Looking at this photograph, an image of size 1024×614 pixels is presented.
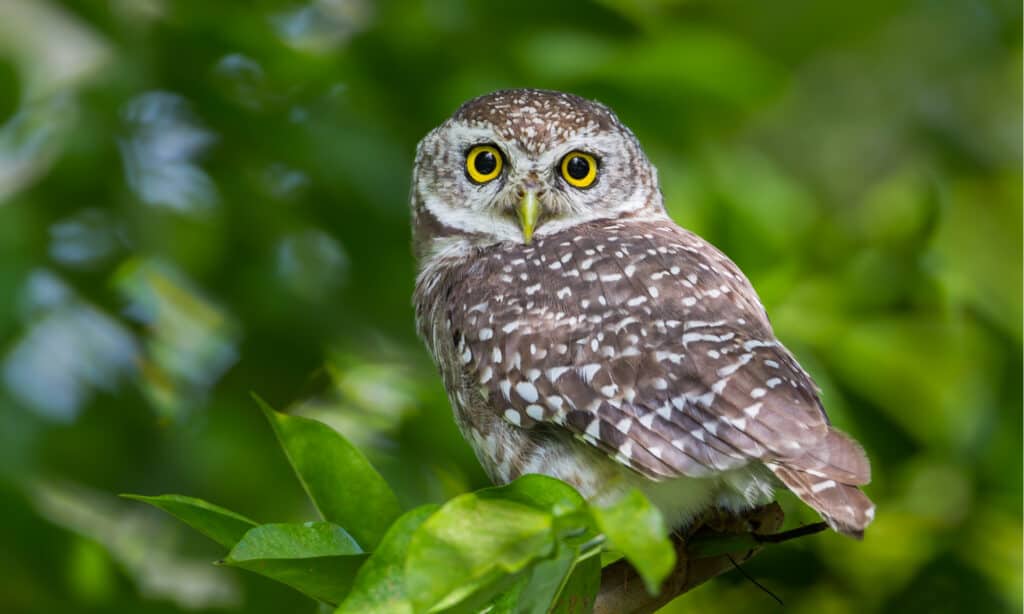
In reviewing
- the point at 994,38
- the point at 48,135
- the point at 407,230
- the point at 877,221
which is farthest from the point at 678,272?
the point at 994,38

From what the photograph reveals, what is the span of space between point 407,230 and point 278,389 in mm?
586

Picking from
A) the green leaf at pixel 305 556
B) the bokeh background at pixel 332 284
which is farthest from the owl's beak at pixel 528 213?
the green leaf at pixel 305 556

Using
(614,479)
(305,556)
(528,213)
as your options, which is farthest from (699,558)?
(528,213)

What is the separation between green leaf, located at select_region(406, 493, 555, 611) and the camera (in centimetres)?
139

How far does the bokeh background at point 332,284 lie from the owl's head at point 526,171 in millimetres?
453

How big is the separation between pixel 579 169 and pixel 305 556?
150cm

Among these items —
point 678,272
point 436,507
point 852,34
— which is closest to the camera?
point 436,507

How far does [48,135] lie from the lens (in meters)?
3.64

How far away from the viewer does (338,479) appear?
2025mm

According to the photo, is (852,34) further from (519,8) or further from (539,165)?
(539,165)

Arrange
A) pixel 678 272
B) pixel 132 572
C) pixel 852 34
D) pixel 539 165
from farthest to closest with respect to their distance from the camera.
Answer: pixel 852 34 < pixel 132 572 < pixel 539 165 < pixel 678 272

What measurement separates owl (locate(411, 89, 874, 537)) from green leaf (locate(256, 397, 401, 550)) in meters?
0.37

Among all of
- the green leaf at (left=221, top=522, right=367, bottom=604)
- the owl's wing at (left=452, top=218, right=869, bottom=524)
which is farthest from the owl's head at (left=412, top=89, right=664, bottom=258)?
the green leaf at (left=221, top=522, right=367, bottom=604)

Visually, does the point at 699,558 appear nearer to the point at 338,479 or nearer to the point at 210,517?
the point at 338,479
